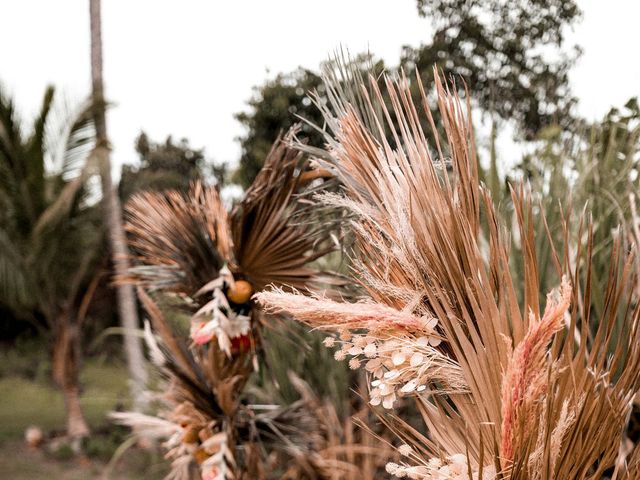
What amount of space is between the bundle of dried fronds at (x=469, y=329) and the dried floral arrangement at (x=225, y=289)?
1088 mm

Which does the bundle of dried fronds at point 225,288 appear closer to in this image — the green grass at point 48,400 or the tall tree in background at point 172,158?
the green grass at point 48,400

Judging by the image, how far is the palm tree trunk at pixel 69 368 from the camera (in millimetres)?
9836

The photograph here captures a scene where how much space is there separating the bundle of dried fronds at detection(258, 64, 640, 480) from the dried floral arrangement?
1088 millimetres

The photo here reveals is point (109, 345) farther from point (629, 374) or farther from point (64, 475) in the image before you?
A: point (629, 374)

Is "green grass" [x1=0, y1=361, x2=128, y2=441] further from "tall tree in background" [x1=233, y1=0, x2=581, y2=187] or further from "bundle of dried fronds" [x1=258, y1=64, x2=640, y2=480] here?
"bundle of dried fronds" [x1=258, y1=64, x2=640, y2=480]

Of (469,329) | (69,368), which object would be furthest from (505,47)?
(469,329)

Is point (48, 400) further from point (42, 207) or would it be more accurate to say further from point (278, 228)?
point (278, 228)

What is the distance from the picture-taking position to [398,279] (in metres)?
1.51

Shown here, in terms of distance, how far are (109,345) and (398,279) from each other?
14.1 meters

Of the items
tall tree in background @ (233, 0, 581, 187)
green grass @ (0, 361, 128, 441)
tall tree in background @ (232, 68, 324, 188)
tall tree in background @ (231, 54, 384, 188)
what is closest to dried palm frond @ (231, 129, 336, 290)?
tall tree in background @ (233, 0, 581, 187)

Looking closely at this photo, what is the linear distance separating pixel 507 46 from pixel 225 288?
824cm

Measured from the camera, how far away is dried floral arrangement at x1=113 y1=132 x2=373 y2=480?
261cm

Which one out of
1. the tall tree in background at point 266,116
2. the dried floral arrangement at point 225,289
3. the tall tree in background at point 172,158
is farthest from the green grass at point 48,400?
the tall tree in background at point 172,158

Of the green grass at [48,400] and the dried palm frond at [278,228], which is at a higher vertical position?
the dried palm frond at [278,228]
